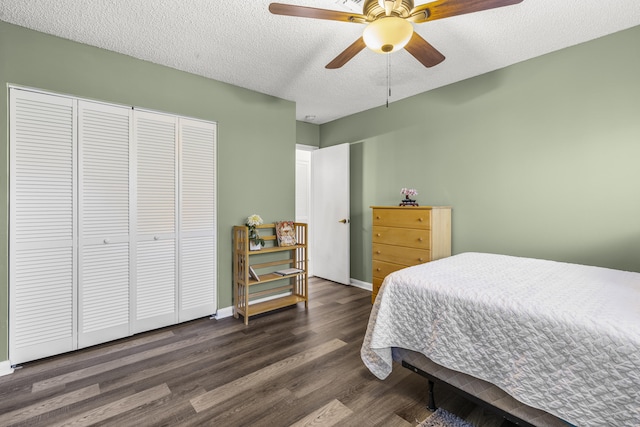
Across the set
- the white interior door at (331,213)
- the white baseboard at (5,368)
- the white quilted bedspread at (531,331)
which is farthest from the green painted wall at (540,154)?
the white baseboard at (5,368)

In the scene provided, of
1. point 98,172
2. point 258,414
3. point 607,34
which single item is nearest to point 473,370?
point 258,414

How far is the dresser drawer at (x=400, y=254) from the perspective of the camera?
309cm

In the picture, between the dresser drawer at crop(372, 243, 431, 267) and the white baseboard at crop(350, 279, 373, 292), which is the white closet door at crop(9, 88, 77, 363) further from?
the white baseboard at crop(350, 279, 373, 292)

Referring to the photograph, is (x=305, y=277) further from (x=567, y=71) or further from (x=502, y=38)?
(x=567, y=71)

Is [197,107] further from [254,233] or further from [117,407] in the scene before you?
[117,407]

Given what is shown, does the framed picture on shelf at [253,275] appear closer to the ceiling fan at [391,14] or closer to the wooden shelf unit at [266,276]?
the wooden shelf unit at [266,276]

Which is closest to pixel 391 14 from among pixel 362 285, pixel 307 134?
pixel 307 134

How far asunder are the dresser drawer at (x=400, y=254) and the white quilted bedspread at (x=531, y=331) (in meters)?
0.98

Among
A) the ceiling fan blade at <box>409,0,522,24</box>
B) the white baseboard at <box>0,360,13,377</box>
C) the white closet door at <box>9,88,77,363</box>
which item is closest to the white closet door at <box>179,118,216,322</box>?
the white closet door at <box>9,88,77,363</box>

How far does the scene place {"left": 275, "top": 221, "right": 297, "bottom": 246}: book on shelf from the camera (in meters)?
Result: 3.49

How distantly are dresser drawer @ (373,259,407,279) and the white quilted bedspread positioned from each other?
1311 millimetres

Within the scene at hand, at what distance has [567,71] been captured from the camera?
258 cm

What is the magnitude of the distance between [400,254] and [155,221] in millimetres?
2507

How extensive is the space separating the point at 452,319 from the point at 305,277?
2.13 meters
